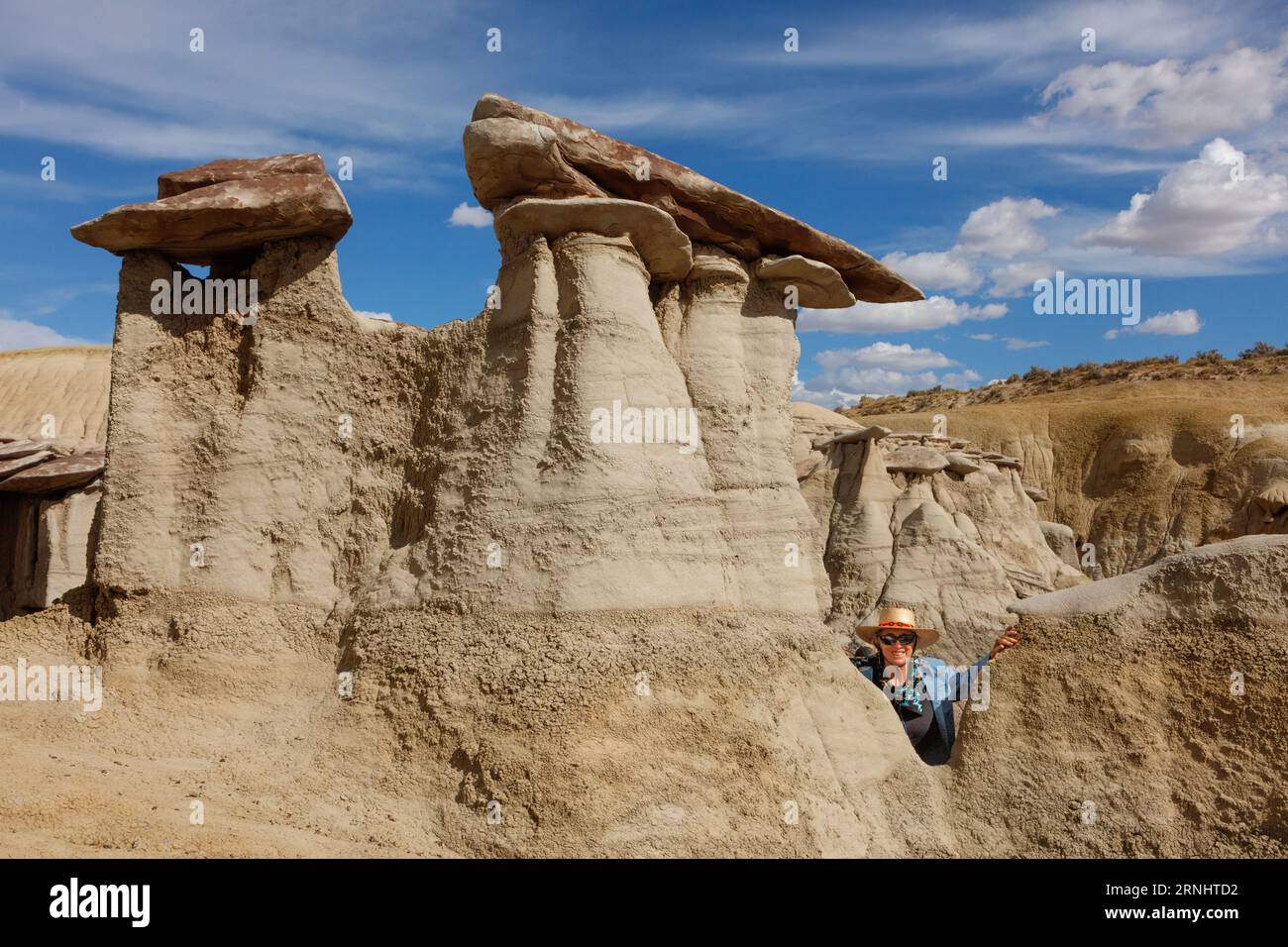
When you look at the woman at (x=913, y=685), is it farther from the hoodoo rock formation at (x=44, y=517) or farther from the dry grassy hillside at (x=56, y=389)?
the dry grassy hillside at (x=56, y=389)

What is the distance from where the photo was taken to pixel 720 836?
208 inches

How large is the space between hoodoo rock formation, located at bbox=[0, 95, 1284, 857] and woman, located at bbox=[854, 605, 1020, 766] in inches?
29.7

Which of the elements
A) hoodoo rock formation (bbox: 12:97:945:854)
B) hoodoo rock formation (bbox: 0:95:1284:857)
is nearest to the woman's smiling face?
hoodoo rock formation (bbox: 12:97:945:854)

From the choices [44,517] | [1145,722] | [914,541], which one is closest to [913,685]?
[1145,722]

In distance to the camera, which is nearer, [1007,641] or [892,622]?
[1007,641]

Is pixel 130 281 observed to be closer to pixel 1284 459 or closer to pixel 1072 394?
pixel 1284 459

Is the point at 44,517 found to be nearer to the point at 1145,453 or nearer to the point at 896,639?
the point at 896,639

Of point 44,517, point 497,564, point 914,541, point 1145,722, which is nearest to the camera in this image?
point 497,564

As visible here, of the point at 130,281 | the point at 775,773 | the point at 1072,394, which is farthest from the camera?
the point at 1072,394

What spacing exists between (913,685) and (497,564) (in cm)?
330

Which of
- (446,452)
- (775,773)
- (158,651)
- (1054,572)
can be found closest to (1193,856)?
(775,773)

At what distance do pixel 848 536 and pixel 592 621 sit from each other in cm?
1077

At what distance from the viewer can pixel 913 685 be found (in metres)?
7.51

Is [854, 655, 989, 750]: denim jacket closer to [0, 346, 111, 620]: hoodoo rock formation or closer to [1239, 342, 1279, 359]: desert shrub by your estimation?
[0, 346, 111, 620]: hoodoo rock formation
